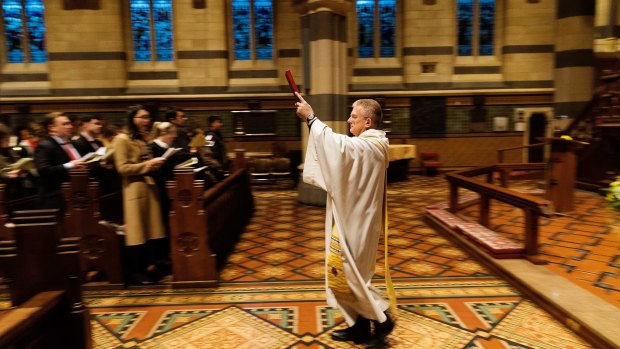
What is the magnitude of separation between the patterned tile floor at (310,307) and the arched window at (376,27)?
8235 millimetres

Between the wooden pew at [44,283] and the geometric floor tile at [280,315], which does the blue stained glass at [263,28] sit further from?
the wooden pew at [44,283]

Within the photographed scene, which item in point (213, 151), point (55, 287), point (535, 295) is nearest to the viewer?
point (55, 287)

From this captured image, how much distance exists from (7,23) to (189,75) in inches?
223

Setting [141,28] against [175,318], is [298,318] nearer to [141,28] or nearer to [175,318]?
[175,318]

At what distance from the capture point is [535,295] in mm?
3396

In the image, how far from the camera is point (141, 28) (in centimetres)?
1171

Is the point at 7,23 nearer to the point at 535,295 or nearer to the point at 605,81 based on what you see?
the point at 535,295

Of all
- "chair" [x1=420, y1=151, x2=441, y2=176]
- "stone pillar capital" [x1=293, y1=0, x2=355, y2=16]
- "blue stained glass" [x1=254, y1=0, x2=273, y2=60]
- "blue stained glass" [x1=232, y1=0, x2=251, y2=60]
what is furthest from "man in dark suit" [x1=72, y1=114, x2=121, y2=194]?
"chair" [x1=420, y1=151, x2=441, y2=176]

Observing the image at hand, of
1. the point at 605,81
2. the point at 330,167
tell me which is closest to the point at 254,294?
the point at 330,167

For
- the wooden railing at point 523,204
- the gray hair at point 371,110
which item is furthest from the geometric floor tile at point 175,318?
the wooden railing at point 523,204

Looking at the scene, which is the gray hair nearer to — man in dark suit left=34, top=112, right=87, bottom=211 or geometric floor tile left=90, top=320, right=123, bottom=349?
geometric floor tile left=90, top=320, right=123, bottom=349

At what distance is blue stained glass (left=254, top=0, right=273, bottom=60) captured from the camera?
11.8 meters

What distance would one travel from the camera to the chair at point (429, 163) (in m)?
11.5

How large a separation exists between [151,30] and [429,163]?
9153mm
